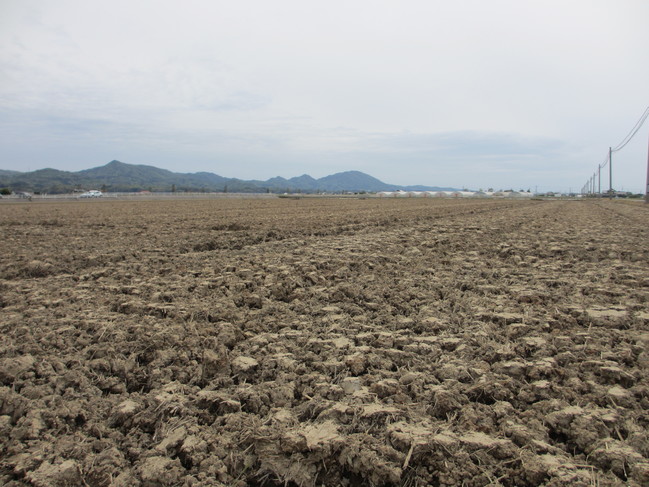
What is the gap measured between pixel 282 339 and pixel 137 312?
1609 mm

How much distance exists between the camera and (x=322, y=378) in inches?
109

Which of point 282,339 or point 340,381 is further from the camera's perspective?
point 282,339

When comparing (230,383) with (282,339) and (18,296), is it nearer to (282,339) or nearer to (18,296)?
(282,339)

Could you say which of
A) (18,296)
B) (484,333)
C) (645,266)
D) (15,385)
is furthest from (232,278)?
(645,266)

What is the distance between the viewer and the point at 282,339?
3.44 metres

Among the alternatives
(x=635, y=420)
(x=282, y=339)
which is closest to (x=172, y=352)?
(x=282, y=339)

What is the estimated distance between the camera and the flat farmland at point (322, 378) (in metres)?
2.00

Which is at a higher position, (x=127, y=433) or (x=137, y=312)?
(x=137, y=312)

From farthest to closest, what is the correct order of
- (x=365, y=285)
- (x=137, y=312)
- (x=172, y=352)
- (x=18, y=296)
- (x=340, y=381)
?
(x=365, y=285)
(x=18, y=296)
(x=137, y=312)
(x=172, y=352)
(x=340, y=381)

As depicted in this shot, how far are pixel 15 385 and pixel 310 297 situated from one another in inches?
107

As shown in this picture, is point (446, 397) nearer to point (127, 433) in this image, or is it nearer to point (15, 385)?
point (127, 433)

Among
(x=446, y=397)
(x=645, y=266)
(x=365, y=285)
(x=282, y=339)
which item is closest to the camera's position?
(x=446, y=397)

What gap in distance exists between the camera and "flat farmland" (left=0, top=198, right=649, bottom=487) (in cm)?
200

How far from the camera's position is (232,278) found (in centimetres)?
526
